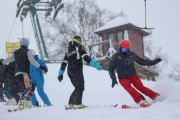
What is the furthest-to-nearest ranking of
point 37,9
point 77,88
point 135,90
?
point 37,9, point 77,88, point 135,90

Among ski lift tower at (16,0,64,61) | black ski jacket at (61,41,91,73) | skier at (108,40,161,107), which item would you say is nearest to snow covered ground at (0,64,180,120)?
skier at (108,40,161,107)

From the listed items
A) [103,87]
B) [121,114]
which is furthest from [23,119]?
[103,87]

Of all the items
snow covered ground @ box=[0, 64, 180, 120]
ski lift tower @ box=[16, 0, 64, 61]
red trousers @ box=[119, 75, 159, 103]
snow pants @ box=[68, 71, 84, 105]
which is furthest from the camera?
ski lift tower @ box=[16, 0, 64, 61]

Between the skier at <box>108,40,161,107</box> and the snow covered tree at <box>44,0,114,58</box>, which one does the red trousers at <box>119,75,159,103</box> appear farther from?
the snow covered tree at <box>44,0,114,58</box>

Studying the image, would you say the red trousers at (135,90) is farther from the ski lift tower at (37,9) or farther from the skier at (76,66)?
the ski lift tower at (37,9)

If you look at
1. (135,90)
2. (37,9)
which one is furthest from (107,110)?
(37,9)

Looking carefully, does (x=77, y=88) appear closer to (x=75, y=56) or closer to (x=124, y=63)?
(x=75, y=56)

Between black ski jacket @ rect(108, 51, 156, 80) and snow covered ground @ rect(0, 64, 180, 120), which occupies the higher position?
black ski jacket @ rect(108, 51, 156, 80)

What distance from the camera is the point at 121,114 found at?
238 inches

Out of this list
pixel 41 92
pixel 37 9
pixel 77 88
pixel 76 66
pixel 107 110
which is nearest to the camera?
pixel 107 110

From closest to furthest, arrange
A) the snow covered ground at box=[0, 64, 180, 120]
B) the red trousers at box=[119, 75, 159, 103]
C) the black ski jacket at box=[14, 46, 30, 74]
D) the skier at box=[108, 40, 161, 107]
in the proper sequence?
1. the snow covered ground at box=[0, 64, 180, 120]
2. the red trousers at box=[119, 75, 159, 103]
3. the skier at box=[108, 40, 161, 107]
4. the black ski jacket at box=[14, 46, 30, 74]

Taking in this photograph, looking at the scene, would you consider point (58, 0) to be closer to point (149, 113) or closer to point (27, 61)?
point (27, 61)

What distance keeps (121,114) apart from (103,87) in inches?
→ 419

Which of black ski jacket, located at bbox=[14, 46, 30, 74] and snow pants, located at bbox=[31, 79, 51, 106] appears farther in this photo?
snow pants, located at bbox=[31, 79, 51, 106]
